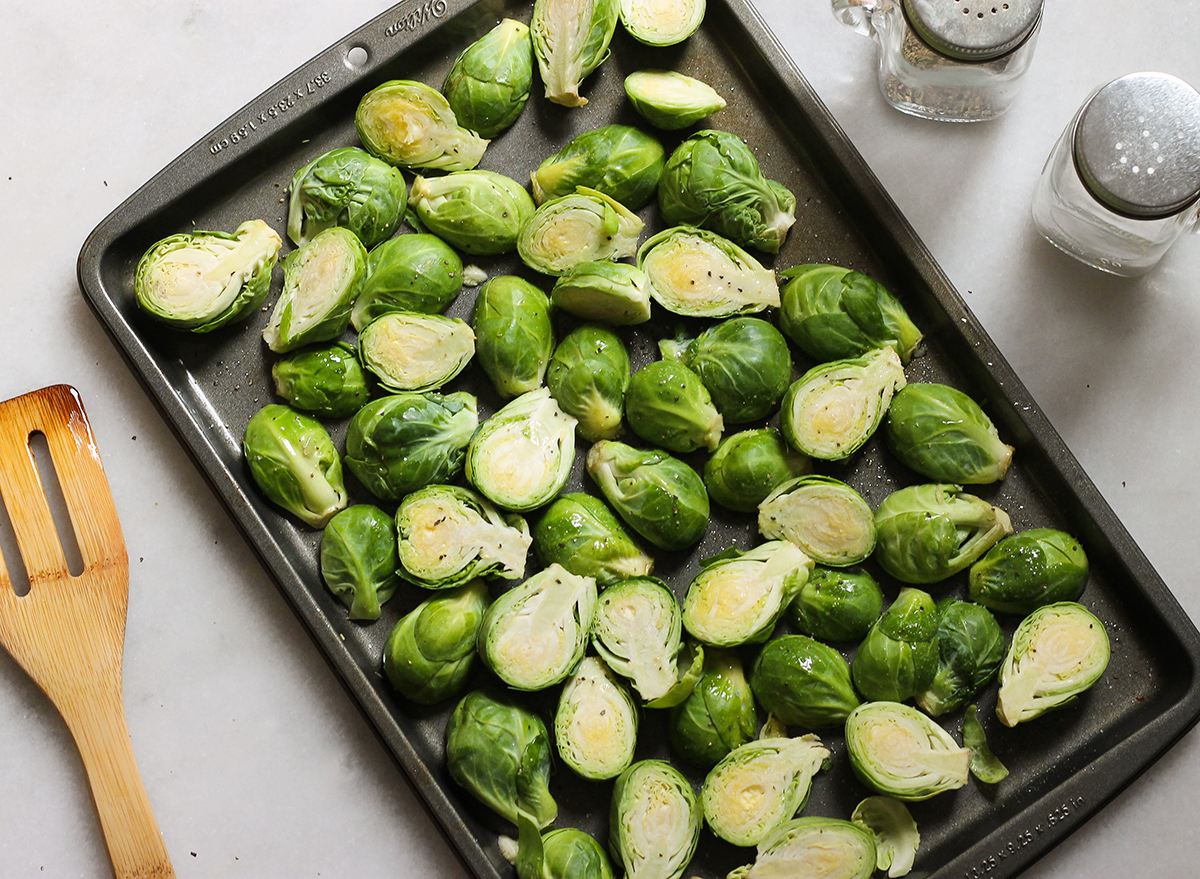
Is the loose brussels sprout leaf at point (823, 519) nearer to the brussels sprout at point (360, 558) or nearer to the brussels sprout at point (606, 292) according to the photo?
the brussels sprout at point (606, 292)

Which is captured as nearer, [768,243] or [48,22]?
[768,243]

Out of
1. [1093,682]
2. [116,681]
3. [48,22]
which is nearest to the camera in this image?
[1093,682]

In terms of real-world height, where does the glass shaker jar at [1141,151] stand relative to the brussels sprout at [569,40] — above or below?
below

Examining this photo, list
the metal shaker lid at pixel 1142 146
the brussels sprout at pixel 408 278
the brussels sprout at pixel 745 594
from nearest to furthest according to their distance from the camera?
the metal shaker lid at pixel 1142 146, the brussels sprout at pixel 745 594, the brussels sprout at pixel 408 278

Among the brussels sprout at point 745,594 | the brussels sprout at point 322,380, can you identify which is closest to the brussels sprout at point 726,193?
the brussels sprout at point 745,594

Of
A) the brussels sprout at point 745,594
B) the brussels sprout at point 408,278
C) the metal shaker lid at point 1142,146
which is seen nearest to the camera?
the metal shaker lid at point 1142,146

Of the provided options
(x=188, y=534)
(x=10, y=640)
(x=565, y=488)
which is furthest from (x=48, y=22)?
(x=565, y=488)

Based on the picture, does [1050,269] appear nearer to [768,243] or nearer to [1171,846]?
[768,243]

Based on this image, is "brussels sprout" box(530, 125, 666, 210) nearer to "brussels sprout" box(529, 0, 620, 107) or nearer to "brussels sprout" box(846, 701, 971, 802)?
"brussels sprout" box(529, 0, 620, 107)
